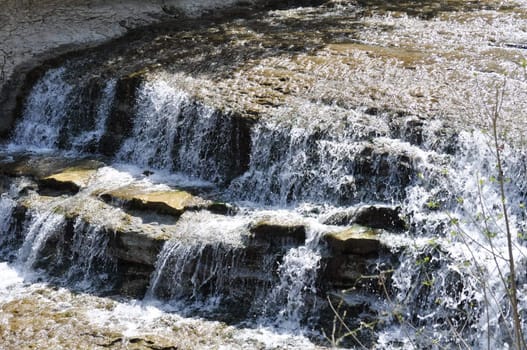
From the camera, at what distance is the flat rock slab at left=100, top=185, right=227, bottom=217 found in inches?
273

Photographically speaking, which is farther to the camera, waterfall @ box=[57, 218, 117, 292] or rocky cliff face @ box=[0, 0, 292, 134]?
rocky cliff face @ box=[0, 0, 292, 134]

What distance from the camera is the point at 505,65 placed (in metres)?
8.02

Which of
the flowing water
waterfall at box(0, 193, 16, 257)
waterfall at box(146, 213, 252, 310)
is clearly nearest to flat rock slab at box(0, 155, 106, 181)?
the flowing water

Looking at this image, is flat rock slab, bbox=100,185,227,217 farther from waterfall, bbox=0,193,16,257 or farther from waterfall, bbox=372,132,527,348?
waterfall, bbox=372,132,527,348

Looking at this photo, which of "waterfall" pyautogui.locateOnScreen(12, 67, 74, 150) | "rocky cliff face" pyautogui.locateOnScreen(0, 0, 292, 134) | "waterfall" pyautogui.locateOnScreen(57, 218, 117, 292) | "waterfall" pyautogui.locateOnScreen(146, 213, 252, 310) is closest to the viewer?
"waterfall" pyautogui.locateOnScreen(146, 213, 252, 310)

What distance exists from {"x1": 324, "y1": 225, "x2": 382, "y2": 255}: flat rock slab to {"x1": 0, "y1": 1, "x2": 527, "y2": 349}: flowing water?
6 centimetres

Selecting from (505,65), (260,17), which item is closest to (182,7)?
(260,17)

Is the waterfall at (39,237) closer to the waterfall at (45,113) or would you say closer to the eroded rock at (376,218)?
the waterfall at (45,113)

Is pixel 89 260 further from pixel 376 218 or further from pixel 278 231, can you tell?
pixel 376 218

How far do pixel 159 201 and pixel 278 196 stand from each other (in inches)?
46.0

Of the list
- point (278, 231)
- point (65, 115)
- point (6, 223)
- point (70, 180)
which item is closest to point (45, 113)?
point (65, 115)

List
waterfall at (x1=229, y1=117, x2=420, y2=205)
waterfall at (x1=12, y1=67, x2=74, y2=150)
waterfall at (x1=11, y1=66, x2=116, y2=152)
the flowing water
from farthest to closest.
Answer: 1. waterfall at (x1=12, y1=67, x2=74, y2=150)
2. waterfall at (x1=11, y1=66, x2=116, y2=152)
3. waterfall at (x1=229, y1=117, x2=420, y2=205)
4. the flowing water

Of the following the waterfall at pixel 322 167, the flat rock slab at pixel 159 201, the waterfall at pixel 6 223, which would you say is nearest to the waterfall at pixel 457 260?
the waterfall at pixel 322 167

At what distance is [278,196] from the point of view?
7.17 meters
